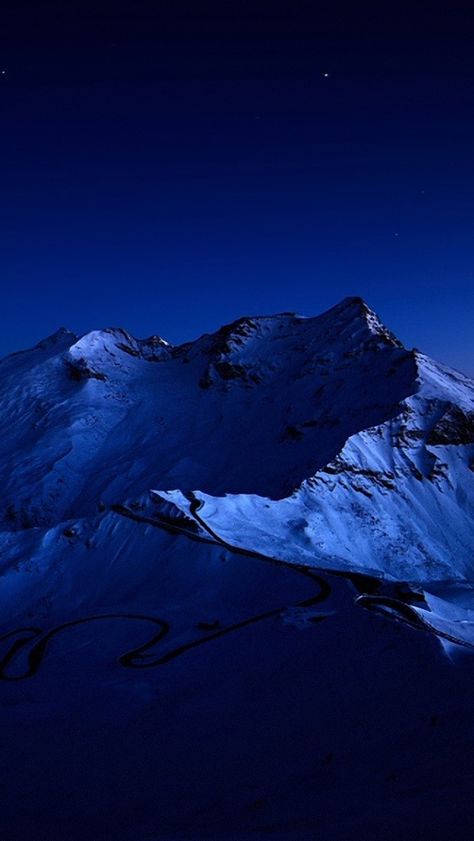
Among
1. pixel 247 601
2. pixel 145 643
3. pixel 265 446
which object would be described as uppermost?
pixel 265 446

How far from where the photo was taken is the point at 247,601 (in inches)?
1829

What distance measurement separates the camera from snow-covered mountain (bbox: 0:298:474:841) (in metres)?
16.4

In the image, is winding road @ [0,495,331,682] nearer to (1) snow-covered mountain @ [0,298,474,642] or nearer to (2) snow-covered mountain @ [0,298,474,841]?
(2) snow-covered mountain @ [0,298,474,841]

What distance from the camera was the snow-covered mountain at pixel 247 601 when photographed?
53.9 feet

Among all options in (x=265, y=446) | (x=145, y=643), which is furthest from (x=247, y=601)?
(x=265, y=446)

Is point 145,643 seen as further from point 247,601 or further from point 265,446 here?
point 265,446

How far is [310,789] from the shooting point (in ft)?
49.9

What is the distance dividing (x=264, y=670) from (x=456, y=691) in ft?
34.3

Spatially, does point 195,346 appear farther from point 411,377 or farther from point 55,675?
point 55,675

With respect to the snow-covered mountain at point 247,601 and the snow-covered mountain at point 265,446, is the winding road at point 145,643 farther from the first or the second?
the snow-covered mountain at point 265,446

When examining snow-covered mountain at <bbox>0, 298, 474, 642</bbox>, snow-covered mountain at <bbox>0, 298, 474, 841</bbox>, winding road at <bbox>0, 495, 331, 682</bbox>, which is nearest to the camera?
snow-covered mountain at <bbox>0, 298, 474, 841</bbox>

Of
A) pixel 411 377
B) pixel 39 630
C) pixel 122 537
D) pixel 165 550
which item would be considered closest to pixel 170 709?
pixel 39 630

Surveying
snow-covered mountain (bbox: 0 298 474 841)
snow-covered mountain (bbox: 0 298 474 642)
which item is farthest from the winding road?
snow-covered mountain (bbox: 0 298 474 642)

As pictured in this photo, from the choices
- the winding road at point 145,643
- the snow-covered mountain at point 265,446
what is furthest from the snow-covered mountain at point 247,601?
the snow-covered mountain at point 265,446
